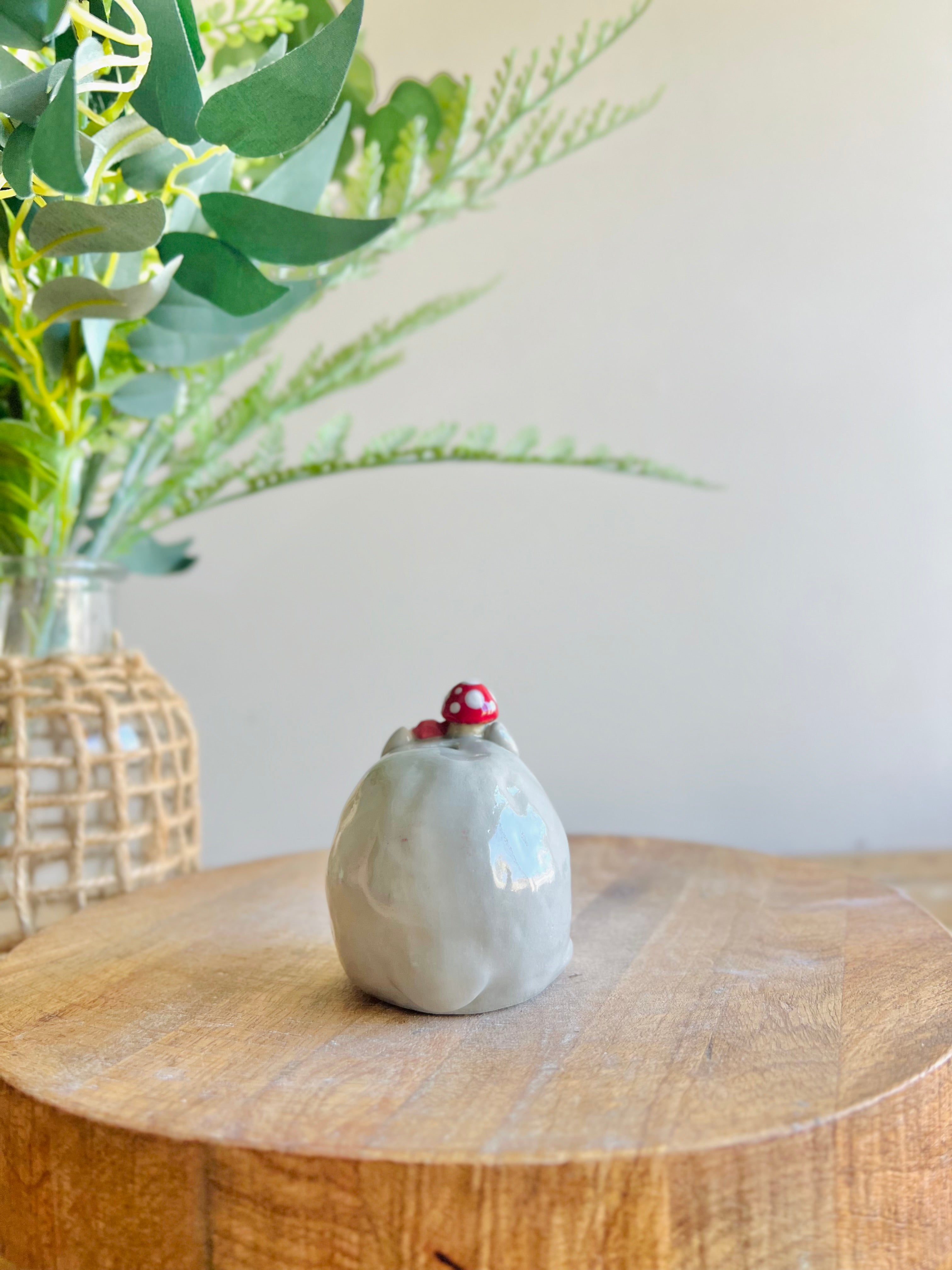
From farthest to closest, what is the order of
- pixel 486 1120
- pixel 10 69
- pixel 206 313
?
1. pixel 206 313
2. pixel 10 69
3. pixel 486 1120

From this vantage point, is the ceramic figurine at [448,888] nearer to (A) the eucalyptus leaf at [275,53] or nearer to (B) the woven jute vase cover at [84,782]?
(B) the woven jute vase cover at [84,782]

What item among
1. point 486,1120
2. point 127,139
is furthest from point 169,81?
point 486,1120

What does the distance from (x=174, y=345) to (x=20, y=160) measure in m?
0.15

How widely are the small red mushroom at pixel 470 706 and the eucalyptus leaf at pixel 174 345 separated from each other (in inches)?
9.5

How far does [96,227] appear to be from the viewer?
1.38 ft

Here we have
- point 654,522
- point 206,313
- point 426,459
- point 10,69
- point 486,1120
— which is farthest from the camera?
point 654,522

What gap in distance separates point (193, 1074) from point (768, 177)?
3.58 ft

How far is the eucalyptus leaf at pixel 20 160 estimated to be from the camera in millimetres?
403

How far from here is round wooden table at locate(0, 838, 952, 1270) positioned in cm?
28

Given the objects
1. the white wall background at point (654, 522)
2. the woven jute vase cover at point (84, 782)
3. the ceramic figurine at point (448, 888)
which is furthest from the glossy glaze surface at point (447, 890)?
the white wall background at point (654, 522)

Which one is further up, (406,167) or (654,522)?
(406,167)

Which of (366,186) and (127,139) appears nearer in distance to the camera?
(127,139)

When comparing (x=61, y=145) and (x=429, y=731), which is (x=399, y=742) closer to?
(x=429, y=731)

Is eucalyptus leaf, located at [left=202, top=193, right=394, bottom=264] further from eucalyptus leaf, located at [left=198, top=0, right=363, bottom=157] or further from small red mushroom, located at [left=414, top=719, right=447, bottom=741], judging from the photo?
small red mushroom, located at [left=414, top=719, right=447, bottom=741]
